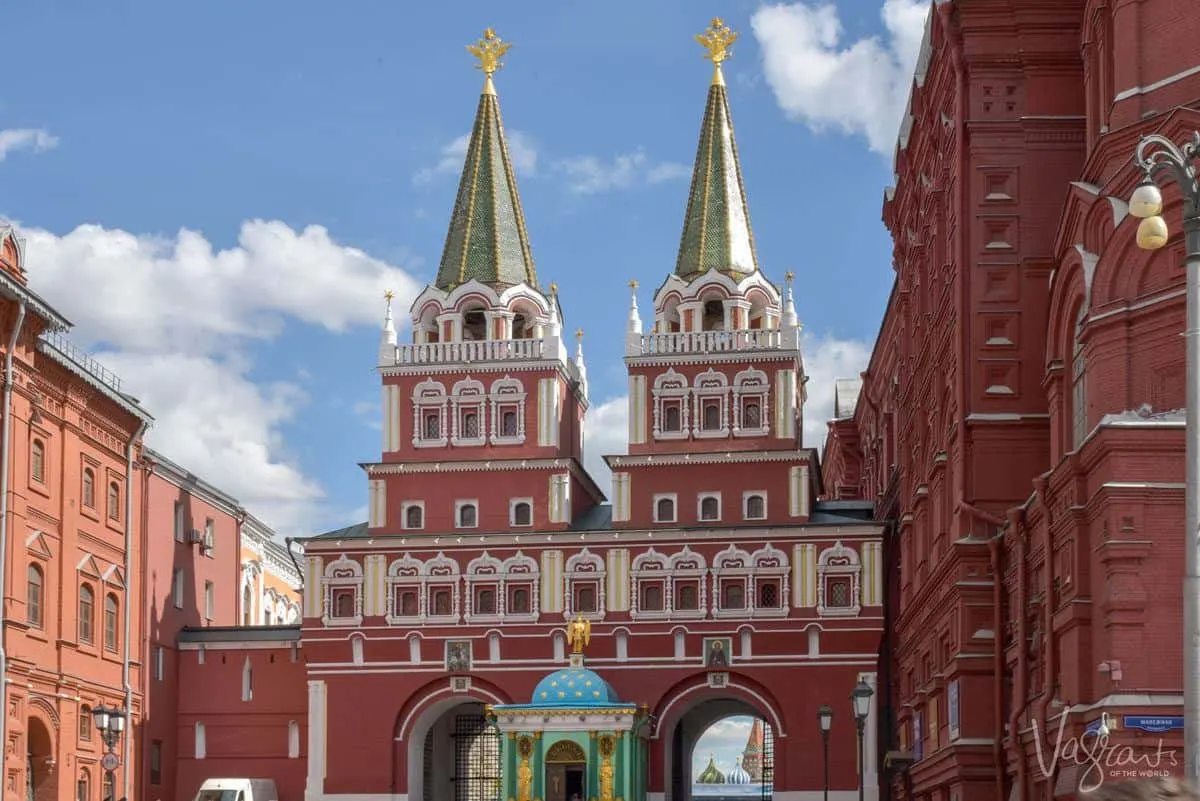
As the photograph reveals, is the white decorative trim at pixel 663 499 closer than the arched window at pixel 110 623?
No

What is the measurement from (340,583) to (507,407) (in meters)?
7.52

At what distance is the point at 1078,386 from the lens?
2781 cm

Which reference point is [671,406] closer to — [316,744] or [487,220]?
[487,220]

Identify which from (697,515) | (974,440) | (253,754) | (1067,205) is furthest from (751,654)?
(1067,205)

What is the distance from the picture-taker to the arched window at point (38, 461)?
148 ft

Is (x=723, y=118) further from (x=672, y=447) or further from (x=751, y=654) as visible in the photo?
(x=751, y=654)

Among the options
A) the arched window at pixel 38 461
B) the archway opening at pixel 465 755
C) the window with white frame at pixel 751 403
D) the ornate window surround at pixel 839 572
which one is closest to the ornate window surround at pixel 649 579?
the ornate window surround at pixel 839 572

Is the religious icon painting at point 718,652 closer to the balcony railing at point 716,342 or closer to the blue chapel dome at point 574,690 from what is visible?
the blue chapel dome at point 574,690

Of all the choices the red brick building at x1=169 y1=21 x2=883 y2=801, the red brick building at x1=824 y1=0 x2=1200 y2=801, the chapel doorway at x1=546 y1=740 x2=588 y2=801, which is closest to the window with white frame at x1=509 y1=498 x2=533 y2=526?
the red brick building at x1=169 y1=21 x2=883 y2=801

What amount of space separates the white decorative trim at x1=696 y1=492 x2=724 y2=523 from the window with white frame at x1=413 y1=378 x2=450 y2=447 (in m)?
8.12

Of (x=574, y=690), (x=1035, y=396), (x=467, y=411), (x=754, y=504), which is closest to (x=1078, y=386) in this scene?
(x=1035, y=396)

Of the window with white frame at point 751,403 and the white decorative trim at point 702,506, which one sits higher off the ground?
the window with white frame at point 751,403

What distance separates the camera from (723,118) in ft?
201

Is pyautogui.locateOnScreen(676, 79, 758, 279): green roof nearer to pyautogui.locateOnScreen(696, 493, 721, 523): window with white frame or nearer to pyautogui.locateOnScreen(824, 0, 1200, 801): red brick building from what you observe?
pyautogui.locateOnScreen(696, 493, 721, 523): window with white frame
